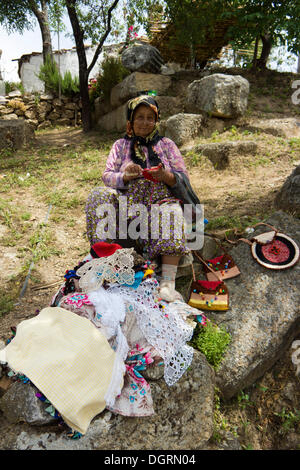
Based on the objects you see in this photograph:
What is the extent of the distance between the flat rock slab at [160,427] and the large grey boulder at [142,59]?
25.6 ft

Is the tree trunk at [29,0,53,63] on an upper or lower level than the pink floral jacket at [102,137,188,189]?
upper

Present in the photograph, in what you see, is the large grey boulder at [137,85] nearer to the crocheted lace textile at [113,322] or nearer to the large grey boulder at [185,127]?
the large grey boulder at [185,127]

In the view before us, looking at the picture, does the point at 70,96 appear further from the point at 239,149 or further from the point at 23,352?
the point at 23,352

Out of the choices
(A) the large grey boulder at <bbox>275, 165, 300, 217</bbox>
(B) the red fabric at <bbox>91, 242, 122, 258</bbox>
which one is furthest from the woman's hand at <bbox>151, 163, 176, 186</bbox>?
(A) the large grey boulder at <bbox>275, 165, 300, 217</bbox>

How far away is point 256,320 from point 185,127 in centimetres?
484

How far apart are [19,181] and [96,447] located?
4.92m

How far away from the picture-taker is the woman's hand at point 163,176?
2520 mm

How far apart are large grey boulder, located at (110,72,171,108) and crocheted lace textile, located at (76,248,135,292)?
6385mm

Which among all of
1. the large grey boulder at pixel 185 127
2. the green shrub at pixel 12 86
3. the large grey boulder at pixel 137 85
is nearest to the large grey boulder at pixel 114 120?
the large grey boulder at pixel 137 85

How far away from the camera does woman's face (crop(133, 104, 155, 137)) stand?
8.87ft

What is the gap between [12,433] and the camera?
163 cm

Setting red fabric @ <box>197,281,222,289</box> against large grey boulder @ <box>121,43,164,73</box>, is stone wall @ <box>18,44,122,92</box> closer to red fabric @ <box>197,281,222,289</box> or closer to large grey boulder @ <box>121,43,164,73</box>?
large grey boulder @ <box>121,43,164,73</box>

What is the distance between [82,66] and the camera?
8.59m

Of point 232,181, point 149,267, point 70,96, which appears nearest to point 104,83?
point 70,96
